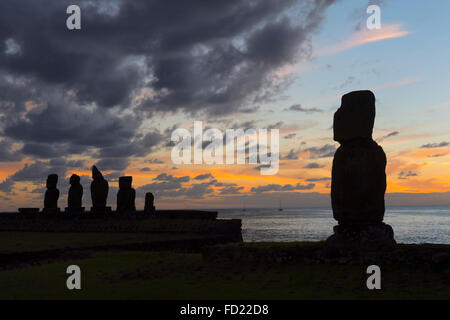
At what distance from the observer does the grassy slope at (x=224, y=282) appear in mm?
11195

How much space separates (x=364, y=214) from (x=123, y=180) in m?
34.6

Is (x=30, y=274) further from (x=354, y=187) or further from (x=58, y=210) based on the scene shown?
(x=58, y=210)

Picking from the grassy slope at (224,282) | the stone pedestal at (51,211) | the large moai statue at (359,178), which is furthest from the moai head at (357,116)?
the stone pedestal at (51,211)

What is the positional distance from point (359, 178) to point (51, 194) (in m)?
40.2

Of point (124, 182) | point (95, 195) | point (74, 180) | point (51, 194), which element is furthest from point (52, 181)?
point (124, 182)

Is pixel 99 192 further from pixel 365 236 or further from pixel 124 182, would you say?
pixel 365 236

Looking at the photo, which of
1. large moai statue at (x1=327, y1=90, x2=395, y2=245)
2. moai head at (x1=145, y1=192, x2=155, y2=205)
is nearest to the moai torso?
large moai statue at (x1=327, y1=90, x2=395, y2=245)

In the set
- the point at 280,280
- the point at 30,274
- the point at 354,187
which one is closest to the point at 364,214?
the point at 354,187

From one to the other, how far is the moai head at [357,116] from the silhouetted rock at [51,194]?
3910cm

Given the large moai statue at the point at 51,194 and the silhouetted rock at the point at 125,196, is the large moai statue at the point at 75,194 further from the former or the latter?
the silhouetted rock at the point at 125,196

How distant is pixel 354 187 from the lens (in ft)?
50.0

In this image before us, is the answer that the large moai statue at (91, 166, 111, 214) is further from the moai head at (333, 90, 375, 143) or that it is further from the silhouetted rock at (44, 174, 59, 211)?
the moai head at (333, 90, 375, 143)

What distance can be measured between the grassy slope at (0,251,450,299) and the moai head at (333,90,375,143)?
15.1ft

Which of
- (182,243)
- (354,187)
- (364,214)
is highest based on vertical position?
(354,187)
